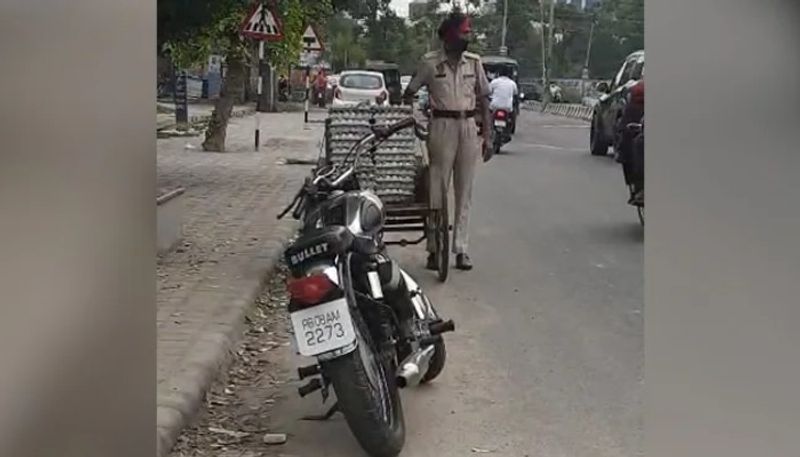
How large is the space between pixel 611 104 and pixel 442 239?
1040cm

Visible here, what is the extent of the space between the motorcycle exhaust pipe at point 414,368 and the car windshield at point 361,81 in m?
25.1

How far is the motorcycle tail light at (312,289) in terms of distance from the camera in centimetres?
436

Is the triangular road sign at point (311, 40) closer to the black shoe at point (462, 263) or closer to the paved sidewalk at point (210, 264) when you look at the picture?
the paved sidewalk at point (210, 264)

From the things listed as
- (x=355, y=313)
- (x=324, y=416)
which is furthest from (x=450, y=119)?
(x=355, y=313)

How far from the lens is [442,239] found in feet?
26.6

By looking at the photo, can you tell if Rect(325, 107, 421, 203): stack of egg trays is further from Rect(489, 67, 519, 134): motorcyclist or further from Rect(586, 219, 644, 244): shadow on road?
Rect(489, 67, 519, 134): motorcyclist

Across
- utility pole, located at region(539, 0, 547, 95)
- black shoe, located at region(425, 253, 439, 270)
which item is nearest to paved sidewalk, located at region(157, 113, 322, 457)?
black shoe, located at region(425, 253, 439, 270)

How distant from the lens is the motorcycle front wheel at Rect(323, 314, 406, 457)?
4363 millimetres

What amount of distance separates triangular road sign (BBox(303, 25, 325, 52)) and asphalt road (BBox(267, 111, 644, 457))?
10720mm

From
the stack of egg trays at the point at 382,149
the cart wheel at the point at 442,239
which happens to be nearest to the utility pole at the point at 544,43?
the cart wheel at the point at 442,239

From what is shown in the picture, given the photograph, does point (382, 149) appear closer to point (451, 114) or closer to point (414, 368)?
point (451, 114)
